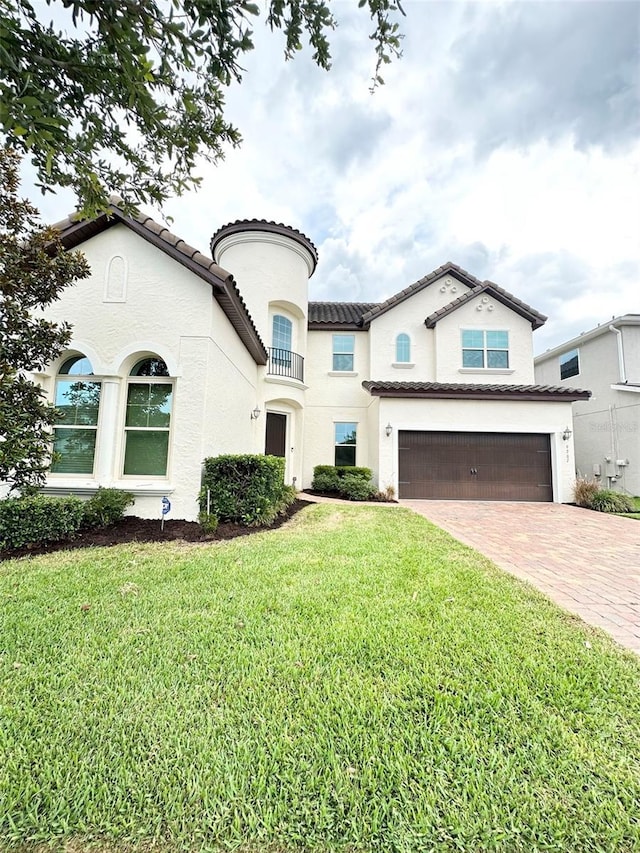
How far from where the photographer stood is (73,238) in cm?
803

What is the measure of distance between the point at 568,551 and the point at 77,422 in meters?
10.5

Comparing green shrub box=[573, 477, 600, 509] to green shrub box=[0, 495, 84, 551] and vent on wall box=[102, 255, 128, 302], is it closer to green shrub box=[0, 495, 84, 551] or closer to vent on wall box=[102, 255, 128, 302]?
green shrub box=[0, 495, 84, 551]

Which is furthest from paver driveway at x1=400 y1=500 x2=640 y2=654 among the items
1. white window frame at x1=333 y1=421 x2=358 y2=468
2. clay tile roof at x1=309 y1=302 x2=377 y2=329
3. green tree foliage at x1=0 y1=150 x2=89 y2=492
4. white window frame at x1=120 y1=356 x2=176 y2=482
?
clay tile roof at x1=309 y1=302 x2=377 y2=329

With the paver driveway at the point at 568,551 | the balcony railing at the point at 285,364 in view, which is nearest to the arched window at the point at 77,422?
the balcony railing at the point at 285,364

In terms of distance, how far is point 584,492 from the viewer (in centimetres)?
1331

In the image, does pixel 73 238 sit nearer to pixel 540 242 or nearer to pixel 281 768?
pixel 281 768

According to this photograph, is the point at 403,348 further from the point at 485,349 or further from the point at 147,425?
the point at 147,425

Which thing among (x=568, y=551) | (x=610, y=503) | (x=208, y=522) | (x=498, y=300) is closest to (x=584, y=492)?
(x=610, y=503)

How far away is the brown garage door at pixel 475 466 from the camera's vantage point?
14.1 meters

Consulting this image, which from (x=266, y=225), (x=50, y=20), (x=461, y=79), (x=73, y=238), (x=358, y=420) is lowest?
(x=358, y=420)

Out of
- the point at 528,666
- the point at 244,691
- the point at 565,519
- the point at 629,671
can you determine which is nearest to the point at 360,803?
the point at 244,691

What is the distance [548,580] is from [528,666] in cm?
278

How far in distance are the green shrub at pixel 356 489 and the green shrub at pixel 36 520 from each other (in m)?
9.02

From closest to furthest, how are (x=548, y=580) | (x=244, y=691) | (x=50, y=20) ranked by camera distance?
1. (x=244, y=691)
2. (x=50, y=20)
3. (x=548, y=580)
